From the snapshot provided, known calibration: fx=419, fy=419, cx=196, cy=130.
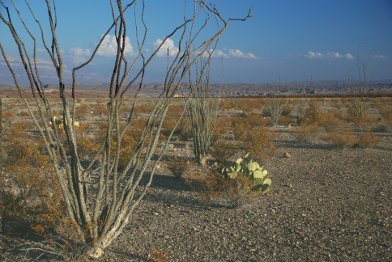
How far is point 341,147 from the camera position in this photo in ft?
37.8

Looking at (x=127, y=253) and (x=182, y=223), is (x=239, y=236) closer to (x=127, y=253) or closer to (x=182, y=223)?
(x=182, y=223)

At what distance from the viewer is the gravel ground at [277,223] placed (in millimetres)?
4461

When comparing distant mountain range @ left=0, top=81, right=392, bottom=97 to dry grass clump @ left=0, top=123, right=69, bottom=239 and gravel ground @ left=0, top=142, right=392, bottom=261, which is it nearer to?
dry grass clump @ left=0, top=123, right=69, bottom=239

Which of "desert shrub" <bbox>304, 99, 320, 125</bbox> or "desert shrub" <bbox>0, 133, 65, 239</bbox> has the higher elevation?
"desert shrub" <bbox>0, 133, 65, 239</bbox>

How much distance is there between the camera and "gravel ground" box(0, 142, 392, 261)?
4.46 metres

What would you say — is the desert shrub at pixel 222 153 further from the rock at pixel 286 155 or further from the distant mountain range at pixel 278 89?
the rock at pixel 286 155

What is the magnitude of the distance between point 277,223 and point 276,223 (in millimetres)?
13

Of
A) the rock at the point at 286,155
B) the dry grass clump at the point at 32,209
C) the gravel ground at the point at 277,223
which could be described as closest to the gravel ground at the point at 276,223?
the gravel ground at the point at 277,223

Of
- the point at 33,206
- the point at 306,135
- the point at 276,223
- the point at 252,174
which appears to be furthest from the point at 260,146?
the point at 33,206

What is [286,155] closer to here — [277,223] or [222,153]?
[222,153]

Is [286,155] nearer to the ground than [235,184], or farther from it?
nearer to the ground

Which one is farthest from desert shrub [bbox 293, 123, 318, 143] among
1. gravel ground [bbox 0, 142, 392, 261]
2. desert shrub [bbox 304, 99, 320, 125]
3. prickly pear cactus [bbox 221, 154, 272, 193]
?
prickly pear cactus [bbox 221, 154, 272, 193]

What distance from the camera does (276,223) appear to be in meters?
5.40

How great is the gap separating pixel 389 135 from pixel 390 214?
32.0 ft
